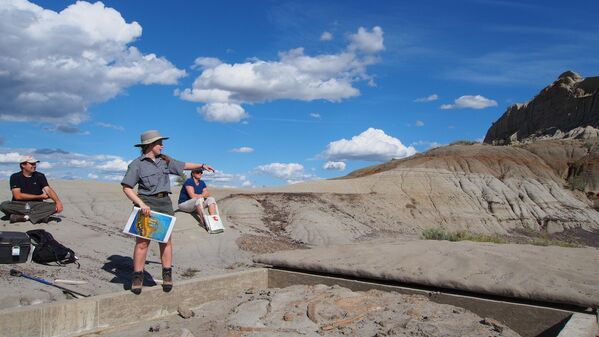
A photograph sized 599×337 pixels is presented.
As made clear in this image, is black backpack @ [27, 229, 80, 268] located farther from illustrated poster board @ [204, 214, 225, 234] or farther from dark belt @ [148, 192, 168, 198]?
illustrated poster board @ [204, 214, 225, 234]

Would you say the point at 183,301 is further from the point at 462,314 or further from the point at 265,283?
the point at 462,314

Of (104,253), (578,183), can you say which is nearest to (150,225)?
(104,253)

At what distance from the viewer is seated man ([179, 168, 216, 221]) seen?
1226 cm

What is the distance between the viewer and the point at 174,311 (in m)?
6.10

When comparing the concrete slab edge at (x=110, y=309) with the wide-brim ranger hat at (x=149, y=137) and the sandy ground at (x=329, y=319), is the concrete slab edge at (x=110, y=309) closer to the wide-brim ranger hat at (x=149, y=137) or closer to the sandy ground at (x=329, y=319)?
the sandy ground at (x=329, y=319)

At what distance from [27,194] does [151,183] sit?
5.35m

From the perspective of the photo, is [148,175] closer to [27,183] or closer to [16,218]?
[27,183]

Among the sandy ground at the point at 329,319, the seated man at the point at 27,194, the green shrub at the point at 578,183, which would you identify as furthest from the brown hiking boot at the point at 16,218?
the green shrub at the point at 578,183

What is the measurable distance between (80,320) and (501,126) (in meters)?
70.9

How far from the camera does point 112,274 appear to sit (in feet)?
27.9

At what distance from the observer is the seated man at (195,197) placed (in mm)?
12258

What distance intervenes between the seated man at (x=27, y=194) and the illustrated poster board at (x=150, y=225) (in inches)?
205

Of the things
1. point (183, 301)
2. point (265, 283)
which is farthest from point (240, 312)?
point (265, 283)

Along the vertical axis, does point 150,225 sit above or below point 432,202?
above
